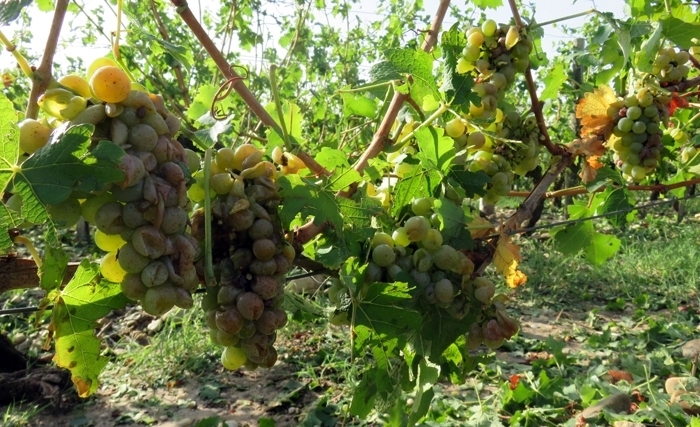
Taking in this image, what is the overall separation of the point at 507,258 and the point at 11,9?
1.03 meters

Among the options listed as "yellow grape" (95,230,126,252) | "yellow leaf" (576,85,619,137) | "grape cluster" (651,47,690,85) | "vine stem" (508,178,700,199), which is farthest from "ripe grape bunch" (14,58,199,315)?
"grape cluster" (651,47,690,85)

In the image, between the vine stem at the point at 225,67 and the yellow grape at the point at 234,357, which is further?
the vine stem at the point at 225,67

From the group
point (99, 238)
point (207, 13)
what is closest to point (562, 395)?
point (99, 238)

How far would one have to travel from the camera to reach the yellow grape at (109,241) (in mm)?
806

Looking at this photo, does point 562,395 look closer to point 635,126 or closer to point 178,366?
point 635,126

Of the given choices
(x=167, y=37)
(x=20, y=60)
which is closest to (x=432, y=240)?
(x=20, y=60)

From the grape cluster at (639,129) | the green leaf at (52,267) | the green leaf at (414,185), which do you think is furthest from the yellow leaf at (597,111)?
the green leaf at (52,267)

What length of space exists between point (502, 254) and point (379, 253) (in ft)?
1.14

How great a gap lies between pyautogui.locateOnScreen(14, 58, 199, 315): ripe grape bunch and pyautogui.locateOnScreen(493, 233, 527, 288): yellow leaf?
72 cm

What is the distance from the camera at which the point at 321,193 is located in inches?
39.8

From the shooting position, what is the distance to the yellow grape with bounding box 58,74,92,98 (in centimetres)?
78

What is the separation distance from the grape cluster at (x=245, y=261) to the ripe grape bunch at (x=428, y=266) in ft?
0.71

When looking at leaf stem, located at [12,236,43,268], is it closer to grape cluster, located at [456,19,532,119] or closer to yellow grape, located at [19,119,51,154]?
yellow grape, located at [19,119,51,154]

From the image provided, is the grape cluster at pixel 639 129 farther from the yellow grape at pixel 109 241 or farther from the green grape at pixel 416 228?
the yellow grape at pixel 109 241
